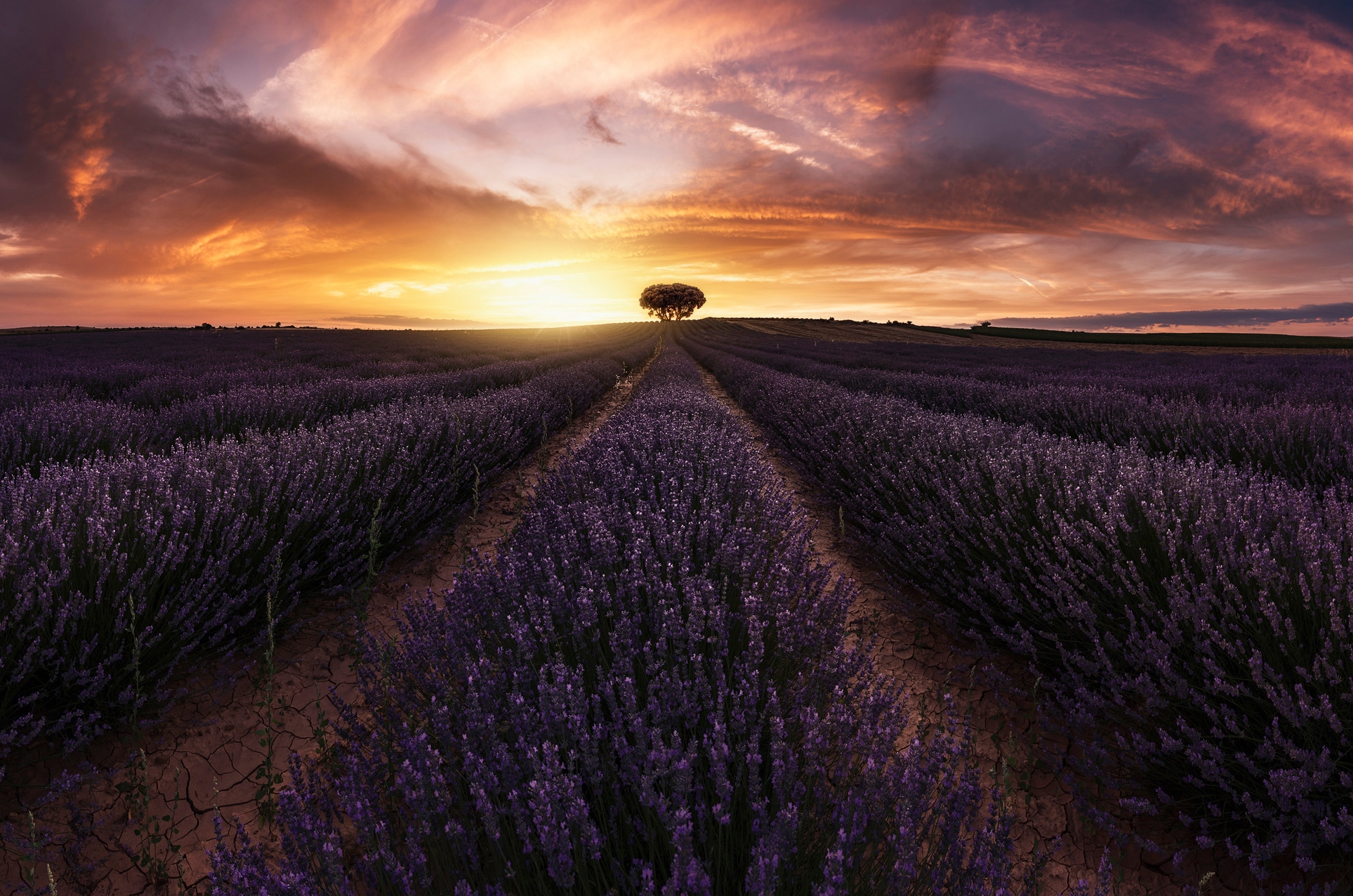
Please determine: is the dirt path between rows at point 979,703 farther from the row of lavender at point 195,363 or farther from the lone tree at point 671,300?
the lone tree at point 671,300

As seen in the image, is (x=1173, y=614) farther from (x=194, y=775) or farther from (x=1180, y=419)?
(x=1180, y=419)

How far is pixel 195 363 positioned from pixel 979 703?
1542 cm

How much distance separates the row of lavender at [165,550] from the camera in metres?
1.79

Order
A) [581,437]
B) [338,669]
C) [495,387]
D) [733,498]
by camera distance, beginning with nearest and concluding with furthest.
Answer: [338,669]
[733,498]
[581,437]
[495,387]

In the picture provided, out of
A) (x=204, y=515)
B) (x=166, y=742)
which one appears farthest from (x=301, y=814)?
(x=204, y=515)

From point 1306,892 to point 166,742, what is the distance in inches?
140

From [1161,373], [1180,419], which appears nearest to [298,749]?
[1180,419]

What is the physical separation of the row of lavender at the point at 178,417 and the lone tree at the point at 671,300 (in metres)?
65.4

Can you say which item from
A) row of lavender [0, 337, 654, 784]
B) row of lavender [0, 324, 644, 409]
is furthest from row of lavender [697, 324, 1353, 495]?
row of lavender [0, 324, 644, 409]

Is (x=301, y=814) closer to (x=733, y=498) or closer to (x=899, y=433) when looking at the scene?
(x=733, y=498)

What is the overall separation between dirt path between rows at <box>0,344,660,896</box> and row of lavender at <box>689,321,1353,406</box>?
28.0ft

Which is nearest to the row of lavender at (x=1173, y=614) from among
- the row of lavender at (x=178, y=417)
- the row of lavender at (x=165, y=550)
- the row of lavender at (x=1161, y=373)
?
the row of lavender at (x=165, y=550)

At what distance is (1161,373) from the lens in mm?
11359

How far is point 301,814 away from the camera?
112 cm
